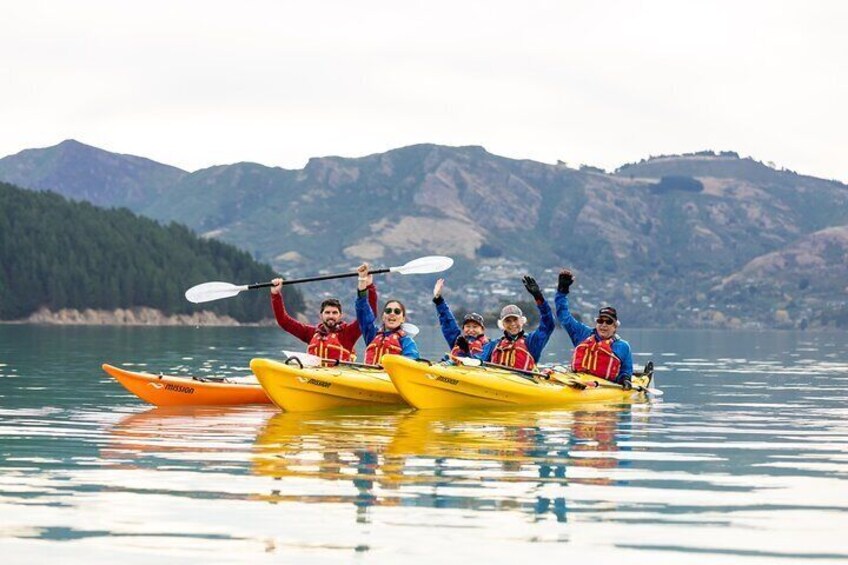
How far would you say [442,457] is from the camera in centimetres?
1853

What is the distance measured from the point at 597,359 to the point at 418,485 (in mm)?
15501

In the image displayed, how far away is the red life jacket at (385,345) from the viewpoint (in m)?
28.6

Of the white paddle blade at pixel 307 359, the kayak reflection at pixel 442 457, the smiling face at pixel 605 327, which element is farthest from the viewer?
the smiling face at pixel 605 327

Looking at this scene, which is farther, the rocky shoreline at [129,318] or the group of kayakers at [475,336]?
the rocky shoreline at [129,318]

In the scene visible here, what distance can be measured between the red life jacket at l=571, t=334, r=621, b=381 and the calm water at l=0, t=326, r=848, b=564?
9.40 feet

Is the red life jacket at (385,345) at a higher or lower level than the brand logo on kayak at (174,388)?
higher

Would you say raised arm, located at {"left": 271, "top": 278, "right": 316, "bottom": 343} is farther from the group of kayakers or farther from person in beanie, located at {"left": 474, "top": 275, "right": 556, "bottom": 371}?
person in beanie, located at {"left": 474, "top": 275, "right": 556, "bottom": 371}

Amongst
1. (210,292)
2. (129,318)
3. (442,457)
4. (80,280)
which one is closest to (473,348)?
(210,292)

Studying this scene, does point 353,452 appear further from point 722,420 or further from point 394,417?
point 722,420

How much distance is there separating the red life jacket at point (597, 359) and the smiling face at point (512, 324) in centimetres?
228

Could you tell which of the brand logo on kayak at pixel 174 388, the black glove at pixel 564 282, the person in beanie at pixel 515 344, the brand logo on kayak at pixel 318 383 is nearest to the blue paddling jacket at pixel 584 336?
the black glove at pixel 564 282

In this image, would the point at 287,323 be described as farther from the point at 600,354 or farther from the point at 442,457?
the point at 442,457

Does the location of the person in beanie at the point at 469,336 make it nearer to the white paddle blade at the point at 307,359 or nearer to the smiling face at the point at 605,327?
the smiling face at the point at 605,327

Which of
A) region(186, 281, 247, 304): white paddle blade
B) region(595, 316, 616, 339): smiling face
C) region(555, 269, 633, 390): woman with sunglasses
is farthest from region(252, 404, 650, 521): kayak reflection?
region(186, 281, 247, 304): white paddle blade
